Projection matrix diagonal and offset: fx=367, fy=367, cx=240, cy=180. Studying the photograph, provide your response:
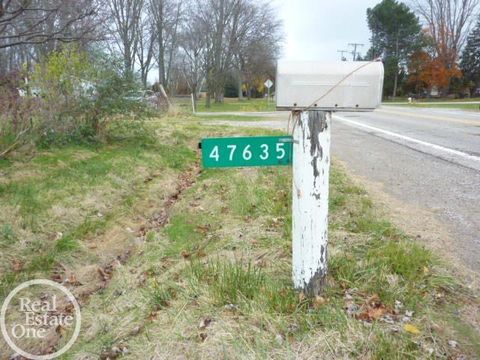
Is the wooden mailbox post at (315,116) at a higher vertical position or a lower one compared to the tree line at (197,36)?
lower

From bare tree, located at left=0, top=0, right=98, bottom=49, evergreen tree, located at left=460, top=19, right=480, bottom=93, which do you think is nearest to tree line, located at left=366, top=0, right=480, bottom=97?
evergreen tree, located at left=460, top=19, right=480, bottom=93

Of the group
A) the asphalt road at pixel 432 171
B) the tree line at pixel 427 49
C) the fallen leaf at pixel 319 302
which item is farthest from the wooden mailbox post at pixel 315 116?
the tree line at pixel 427 49

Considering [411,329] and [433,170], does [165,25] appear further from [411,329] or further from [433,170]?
[411,329]

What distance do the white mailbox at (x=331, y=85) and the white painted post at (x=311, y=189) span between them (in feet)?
0.30

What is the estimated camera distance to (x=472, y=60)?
4581cm

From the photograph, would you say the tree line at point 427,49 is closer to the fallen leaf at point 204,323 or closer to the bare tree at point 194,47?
the bare tree at point 194,47

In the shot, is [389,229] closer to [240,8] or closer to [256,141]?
[256,141]

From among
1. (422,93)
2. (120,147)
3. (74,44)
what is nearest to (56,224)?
(120,147)

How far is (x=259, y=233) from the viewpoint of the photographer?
11.8 feet

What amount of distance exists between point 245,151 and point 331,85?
1.87ft

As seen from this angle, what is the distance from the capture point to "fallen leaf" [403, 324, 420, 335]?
2066 mm

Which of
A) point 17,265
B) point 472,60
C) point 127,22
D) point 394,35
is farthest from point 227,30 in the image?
point 17,265

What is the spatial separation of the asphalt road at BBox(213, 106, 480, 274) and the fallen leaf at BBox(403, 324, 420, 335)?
1.07 metres

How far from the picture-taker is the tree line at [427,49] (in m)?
44.9
